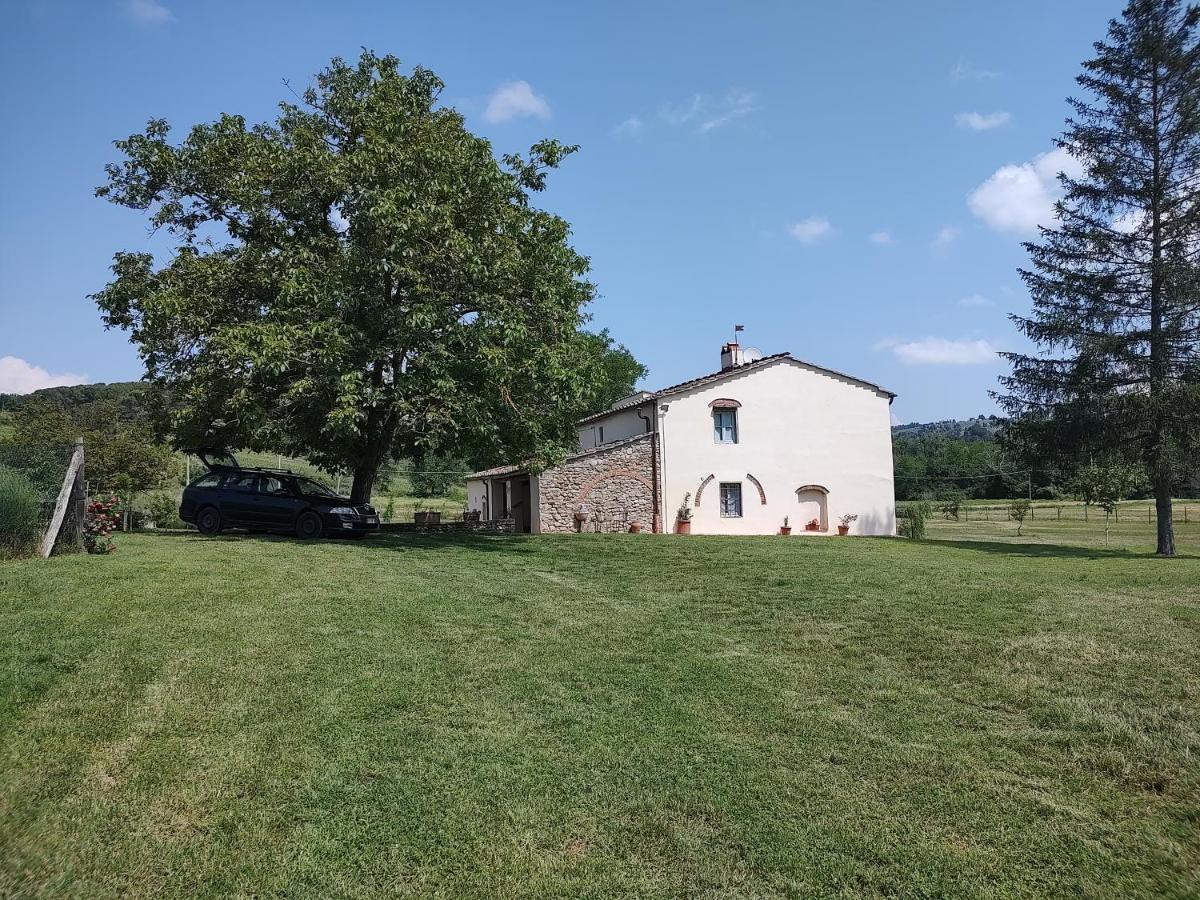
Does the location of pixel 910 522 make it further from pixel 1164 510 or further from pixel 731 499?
pixel 1164 510

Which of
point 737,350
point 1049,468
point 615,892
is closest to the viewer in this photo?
point 615,892

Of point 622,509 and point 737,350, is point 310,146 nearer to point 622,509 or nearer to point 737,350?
point 622,509

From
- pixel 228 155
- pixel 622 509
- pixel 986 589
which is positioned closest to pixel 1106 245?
pixel 622 509

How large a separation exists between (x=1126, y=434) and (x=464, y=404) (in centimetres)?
2139

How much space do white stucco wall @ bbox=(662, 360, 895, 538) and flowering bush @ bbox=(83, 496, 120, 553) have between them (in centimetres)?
1849

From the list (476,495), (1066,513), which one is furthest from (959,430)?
(476,495)

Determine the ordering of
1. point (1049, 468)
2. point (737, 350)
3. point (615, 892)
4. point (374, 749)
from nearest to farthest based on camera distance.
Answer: point (615, 892), point (374, 749), point (1049, 468), point (737, 350)

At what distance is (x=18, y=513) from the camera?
10406mm

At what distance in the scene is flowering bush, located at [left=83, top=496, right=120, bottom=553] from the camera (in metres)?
11.6

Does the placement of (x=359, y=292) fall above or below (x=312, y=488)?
above

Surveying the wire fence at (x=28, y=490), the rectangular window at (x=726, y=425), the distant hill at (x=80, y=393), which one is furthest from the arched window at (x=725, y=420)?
the distant hill at (x=80, y=393)

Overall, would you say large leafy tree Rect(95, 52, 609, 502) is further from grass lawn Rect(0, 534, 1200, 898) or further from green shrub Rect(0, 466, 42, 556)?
grass lawn Rect(0, 534, 1200, 898)

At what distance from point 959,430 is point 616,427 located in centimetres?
16838

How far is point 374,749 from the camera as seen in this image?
4684 mm
